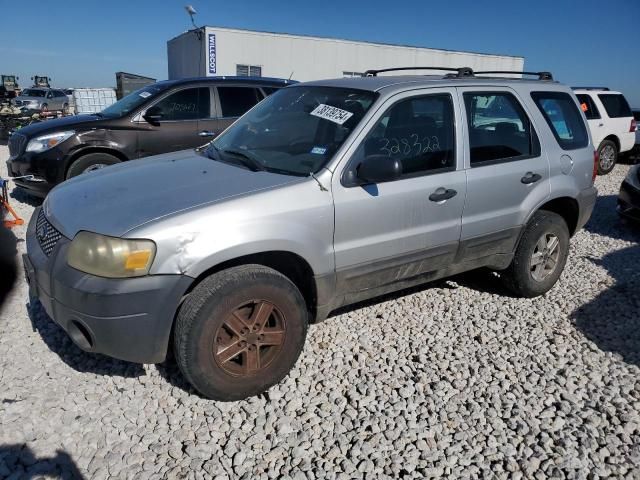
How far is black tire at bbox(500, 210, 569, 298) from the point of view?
167 inches

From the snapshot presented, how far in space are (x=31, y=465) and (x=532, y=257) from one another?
12.5 feet

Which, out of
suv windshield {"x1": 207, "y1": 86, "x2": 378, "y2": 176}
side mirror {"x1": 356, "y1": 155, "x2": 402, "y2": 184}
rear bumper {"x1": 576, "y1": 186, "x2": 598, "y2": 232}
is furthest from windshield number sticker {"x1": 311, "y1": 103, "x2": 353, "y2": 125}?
rear bumper {"x1": 576, "y1": 186, "x2": 598, "y2": 232}

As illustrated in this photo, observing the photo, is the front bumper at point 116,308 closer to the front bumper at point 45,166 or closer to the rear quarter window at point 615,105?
the front bumper at point 45,166

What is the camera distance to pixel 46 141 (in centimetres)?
655

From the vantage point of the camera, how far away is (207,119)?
7.26 m

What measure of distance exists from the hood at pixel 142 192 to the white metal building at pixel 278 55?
18.7 metres

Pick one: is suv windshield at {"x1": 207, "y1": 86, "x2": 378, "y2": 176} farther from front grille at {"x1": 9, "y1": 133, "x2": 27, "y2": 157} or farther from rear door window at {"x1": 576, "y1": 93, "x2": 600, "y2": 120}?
rear door window at {"x1": 576, "y1": 93, "x2": 600, "y2": 120}

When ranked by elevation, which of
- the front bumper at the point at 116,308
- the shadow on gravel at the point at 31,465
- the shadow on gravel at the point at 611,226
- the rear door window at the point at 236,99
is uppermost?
the rear door window at the point at 236,99

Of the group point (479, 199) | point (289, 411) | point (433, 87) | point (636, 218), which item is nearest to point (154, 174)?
point (289, 411)

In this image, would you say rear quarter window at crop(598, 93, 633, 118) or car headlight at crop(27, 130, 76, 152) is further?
rear quarter window at crop(598, 93, 633, 118)

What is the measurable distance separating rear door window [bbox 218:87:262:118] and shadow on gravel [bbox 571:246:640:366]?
510 centimetres

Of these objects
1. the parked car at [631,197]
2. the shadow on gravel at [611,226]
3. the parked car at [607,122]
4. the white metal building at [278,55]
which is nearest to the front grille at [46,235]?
the shadow on gravel at [611,226]

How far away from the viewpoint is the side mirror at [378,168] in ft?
9.78

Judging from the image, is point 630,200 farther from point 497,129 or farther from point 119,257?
point 119,257
